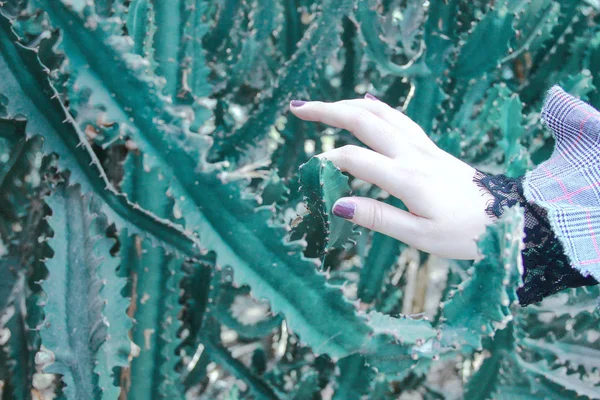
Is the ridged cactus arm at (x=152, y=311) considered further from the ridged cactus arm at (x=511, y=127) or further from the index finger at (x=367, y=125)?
the ridged cactus arm at (x=511, y=127)

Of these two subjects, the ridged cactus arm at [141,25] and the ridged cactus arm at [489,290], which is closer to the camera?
the ridged cactus arm at [489,290]

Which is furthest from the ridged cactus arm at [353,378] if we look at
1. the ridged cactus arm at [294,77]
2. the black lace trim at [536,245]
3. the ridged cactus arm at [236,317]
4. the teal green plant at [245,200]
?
the ridged cactus arm at [294,77]

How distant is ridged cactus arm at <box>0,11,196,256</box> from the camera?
627 millimetres

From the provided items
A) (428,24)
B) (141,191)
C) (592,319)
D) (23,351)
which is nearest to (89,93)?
(141,191)

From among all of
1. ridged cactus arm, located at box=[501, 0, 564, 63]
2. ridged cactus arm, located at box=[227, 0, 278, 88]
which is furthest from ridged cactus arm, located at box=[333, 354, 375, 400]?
ridged cactus arm, located at box=[501, 0, 564, 63]

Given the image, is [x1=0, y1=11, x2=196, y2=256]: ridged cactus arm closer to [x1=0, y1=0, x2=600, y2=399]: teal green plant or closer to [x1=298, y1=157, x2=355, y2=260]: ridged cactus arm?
Answer: [x1=0, y1=0, x2=600, y2=399]: teal green plant

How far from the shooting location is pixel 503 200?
637mm

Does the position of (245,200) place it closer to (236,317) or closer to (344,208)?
(344,208)

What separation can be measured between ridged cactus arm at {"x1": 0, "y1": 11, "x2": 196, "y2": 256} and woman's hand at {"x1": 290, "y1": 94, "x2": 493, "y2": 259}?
24 cm

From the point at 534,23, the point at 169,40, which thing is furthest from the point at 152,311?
the point at 534,23

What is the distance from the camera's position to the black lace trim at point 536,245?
635 mm

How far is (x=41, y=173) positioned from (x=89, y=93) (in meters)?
0.23

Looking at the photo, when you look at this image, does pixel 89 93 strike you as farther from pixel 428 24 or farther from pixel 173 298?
pixel 428 24

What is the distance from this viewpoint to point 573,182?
631mm
